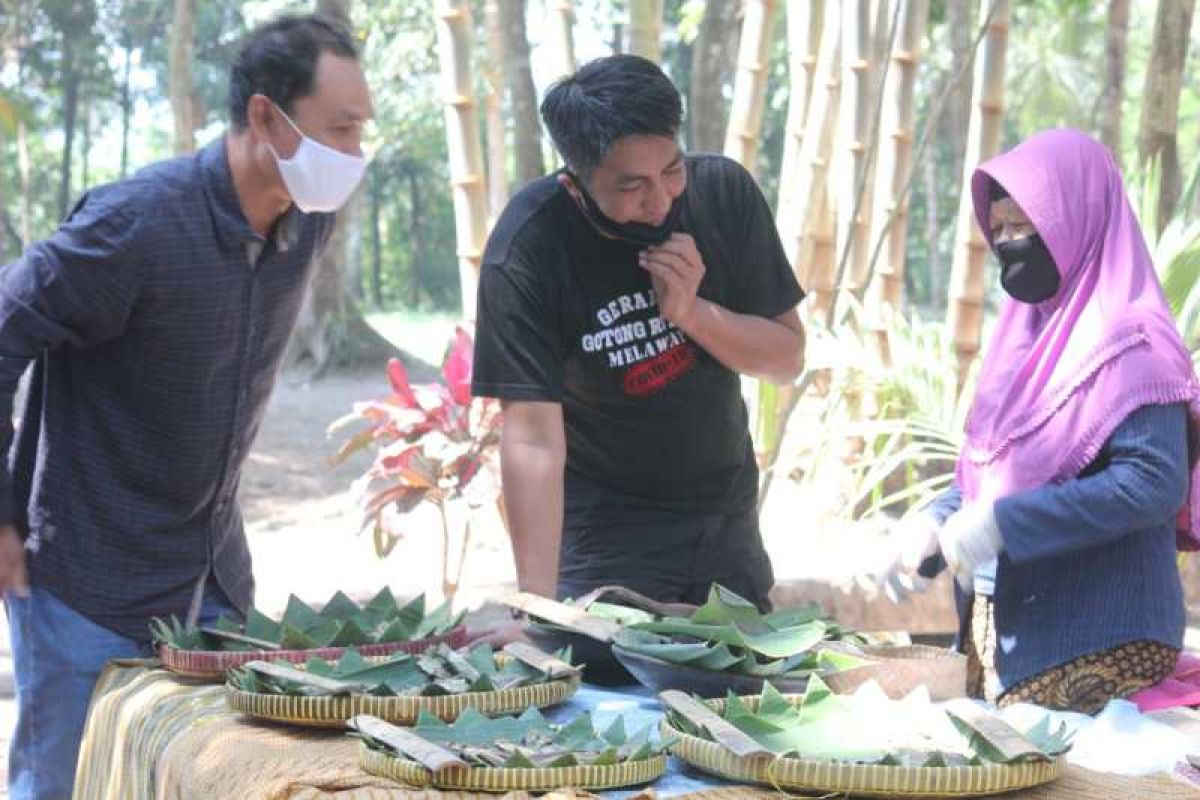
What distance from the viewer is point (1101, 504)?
2.14 metres

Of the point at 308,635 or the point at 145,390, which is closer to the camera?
the point at 308,635

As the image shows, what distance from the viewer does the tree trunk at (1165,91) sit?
763cm

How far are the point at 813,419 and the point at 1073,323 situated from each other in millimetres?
4616

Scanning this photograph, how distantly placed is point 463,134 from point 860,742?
361 cm

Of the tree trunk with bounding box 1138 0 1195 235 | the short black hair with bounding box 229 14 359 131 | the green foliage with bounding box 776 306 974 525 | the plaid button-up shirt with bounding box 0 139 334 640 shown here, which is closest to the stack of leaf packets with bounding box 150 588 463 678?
the plaid button-up shirt with bounding box 0 139 334 640

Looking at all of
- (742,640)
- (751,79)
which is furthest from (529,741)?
(751,79)

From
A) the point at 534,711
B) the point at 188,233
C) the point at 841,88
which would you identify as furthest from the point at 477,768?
the point at 841,88

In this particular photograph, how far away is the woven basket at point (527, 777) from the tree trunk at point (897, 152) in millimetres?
3959

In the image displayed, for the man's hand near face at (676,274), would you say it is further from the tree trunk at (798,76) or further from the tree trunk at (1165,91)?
the tree trunk at (1165,91)

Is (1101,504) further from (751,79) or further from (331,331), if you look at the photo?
(331,331)

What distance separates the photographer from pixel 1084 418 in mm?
2232

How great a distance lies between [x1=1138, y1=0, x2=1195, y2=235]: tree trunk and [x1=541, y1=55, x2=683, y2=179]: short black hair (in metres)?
5.38

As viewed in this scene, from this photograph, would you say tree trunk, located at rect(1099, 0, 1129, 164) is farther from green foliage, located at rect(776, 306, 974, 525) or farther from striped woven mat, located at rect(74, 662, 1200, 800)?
striped woven mat, located at rect(74, 662, 1200, 800)

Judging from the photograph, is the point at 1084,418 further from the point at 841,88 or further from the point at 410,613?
the point at 841,88
